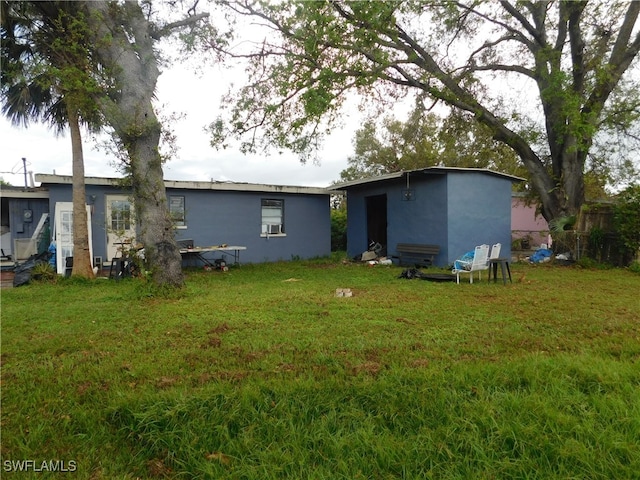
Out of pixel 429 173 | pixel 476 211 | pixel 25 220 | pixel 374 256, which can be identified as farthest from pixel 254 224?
pixel 476 211


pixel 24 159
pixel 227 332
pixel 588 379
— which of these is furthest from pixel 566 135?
pixel 24 159

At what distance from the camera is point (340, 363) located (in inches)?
136

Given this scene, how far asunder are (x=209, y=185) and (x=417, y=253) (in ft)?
23.7

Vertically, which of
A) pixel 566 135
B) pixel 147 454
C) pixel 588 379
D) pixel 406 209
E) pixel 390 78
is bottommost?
pixel 147 454

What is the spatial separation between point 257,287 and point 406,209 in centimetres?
666

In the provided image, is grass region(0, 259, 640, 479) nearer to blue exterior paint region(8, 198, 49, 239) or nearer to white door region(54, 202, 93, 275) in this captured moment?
white door region(54, 202, 93, 275)

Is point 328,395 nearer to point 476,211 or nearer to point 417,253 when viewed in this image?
point 417,253

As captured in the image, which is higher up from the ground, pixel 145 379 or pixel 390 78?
pixel 390 78

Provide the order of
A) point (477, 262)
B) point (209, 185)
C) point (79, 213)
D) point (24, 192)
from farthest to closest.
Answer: point (209, 185) < point (24, 192) < point (79, 213) < point (477, 262)

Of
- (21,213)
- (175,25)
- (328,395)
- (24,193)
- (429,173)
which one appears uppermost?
(175,25)

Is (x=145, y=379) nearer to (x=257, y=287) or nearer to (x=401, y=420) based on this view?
(x=401, y=420)

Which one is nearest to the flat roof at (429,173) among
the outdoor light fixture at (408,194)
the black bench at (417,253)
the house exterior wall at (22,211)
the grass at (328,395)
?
the outdoor light fixture at (408,194)

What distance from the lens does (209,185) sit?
12.9 meters

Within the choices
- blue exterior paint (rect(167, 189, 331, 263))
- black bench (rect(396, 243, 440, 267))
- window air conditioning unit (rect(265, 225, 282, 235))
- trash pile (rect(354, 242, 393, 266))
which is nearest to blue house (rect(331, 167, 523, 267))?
black bench (rect(396, 243, 440, 267))
